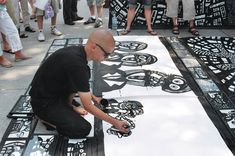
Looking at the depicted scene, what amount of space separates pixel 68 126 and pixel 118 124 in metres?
0.39

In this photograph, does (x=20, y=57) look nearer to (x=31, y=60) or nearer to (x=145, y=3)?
(x=31, y=60)

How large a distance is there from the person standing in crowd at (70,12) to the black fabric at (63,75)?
3.47 meters

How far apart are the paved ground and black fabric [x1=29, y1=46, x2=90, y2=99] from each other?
55 cm

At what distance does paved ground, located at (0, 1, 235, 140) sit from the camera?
3.58m

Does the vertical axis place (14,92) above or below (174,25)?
below

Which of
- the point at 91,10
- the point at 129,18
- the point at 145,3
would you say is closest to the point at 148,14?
the point at 145,3

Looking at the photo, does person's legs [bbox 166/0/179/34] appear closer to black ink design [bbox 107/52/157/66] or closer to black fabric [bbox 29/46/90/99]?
black ink design [bbox 107/52/157/66]

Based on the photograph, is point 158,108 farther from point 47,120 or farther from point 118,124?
point 47,120

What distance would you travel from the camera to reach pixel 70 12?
630 cm

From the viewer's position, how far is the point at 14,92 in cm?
376

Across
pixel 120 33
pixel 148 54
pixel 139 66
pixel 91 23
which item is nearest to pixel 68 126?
pixel 139 66

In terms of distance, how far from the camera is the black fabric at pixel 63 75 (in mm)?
2652

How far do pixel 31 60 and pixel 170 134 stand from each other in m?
2.43

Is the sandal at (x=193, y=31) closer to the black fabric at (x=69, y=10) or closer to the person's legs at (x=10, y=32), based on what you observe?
the black fabric at (x=69, y=10)
